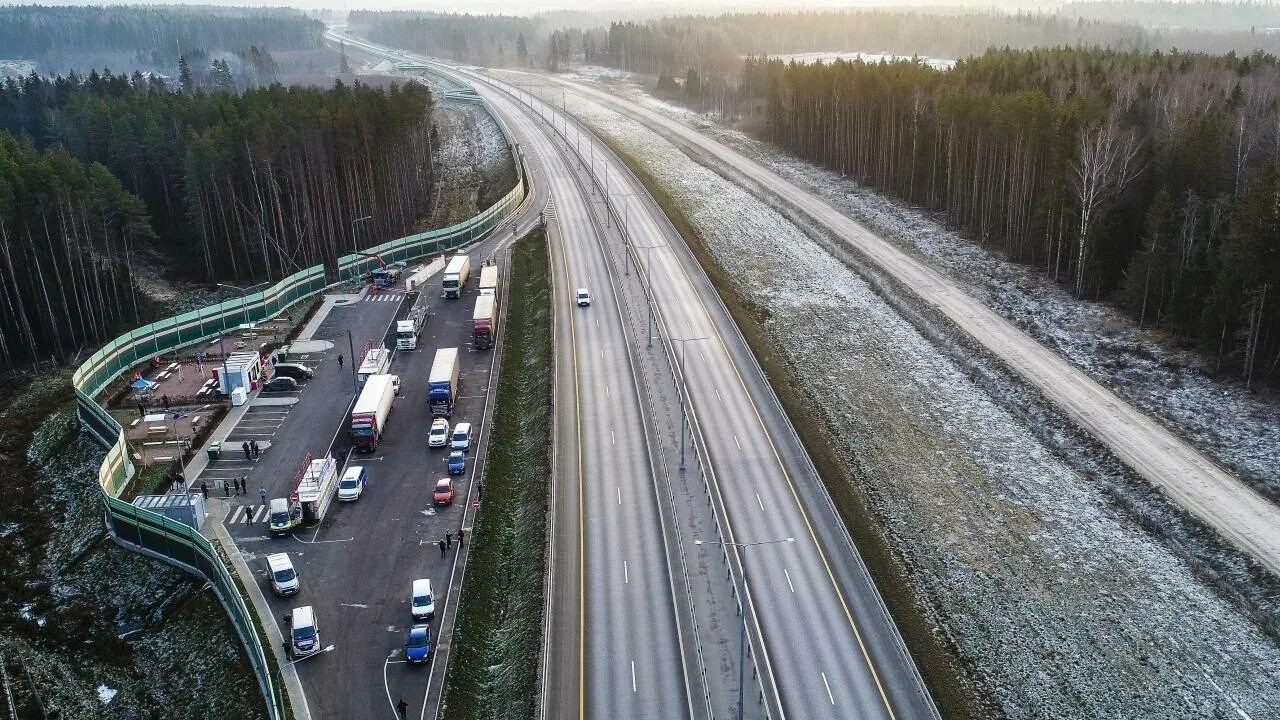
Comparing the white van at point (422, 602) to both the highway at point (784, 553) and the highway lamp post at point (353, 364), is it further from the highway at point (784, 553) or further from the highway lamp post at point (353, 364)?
the highway lamp post at point (353, 364)

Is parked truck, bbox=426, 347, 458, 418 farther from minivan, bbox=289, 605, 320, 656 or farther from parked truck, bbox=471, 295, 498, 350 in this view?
minivan, bbox=289, 605, 320, 656

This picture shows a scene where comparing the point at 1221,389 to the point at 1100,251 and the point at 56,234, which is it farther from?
the point at 56,234

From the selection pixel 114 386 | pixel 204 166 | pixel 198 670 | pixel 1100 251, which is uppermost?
pixel 204 166

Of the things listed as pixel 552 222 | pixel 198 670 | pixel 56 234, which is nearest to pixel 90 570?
pixel 198 670

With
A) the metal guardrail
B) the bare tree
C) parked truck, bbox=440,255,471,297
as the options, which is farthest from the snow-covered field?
the metal guardrail

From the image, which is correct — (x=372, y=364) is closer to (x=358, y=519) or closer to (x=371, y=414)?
(x=371, y=414)

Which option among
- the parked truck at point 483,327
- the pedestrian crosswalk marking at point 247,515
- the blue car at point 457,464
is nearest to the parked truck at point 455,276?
the parked truck at point 483,327
